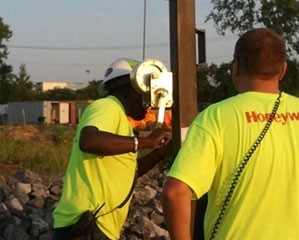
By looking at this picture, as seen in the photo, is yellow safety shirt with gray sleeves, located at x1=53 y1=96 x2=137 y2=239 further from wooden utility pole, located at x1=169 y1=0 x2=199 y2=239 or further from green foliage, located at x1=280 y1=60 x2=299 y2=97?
green foliage, located at x1=280 y1=60 x2=299 y2=97

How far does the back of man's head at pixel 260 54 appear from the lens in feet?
10.7

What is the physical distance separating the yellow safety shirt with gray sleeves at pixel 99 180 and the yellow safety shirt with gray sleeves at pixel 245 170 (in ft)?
4.60

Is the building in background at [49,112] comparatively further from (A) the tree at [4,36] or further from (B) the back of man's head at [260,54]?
(B) the back of man's head at [260,54]

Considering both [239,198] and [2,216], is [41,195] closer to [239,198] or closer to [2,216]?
[2,216]

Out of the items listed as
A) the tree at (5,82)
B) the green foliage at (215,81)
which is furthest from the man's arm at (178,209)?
the tree at (5,82)

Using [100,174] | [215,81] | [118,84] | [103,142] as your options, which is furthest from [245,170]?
[215,81]

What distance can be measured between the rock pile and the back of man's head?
5.35 metres

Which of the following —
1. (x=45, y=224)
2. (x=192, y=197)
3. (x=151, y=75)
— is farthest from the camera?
(x=45, y=224)

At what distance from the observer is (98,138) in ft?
14.6

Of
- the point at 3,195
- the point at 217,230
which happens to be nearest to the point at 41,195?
the point at 3,195

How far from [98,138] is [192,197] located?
4.51 feet

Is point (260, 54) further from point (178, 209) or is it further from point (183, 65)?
Result: point (183, 65)

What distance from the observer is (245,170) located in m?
3.22

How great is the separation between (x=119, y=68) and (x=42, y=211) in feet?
15.3
